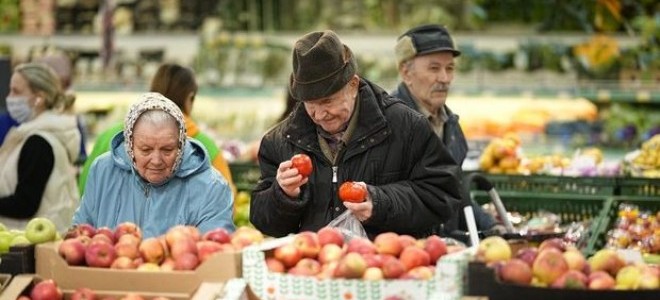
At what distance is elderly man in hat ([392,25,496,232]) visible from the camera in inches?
252

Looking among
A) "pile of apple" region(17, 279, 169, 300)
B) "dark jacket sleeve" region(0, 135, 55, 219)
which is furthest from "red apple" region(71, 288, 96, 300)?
"dark jacket sleeve" region(0, 135, 55, 219)

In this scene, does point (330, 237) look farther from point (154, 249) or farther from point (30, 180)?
point (30, 180)

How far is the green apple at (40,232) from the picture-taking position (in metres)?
4.68

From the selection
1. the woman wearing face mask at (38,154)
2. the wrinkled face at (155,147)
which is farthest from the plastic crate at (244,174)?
the wrinkled face at (155,147)

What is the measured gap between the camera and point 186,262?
4.30 m

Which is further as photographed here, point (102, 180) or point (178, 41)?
point (178, 41)

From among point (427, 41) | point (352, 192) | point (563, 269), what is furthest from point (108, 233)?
point (427, 41)

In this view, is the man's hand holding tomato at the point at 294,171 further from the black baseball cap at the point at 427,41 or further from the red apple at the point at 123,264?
the black baseball cap at the point at 427,41

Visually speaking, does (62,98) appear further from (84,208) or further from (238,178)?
(84,208)

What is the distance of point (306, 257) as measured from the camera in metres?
4.22

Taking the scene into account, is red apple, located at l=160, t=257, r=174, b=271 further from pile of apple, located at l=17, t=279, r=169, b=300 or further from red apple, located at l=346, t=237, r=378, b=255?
red apple, located at l=346, t=237, r=378, b=255

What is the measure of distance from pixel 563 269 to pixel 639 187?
3778 mm

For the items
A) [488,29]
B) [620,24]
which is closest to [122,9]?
[488,29]

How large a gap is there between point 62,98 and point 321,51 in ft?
10.4
